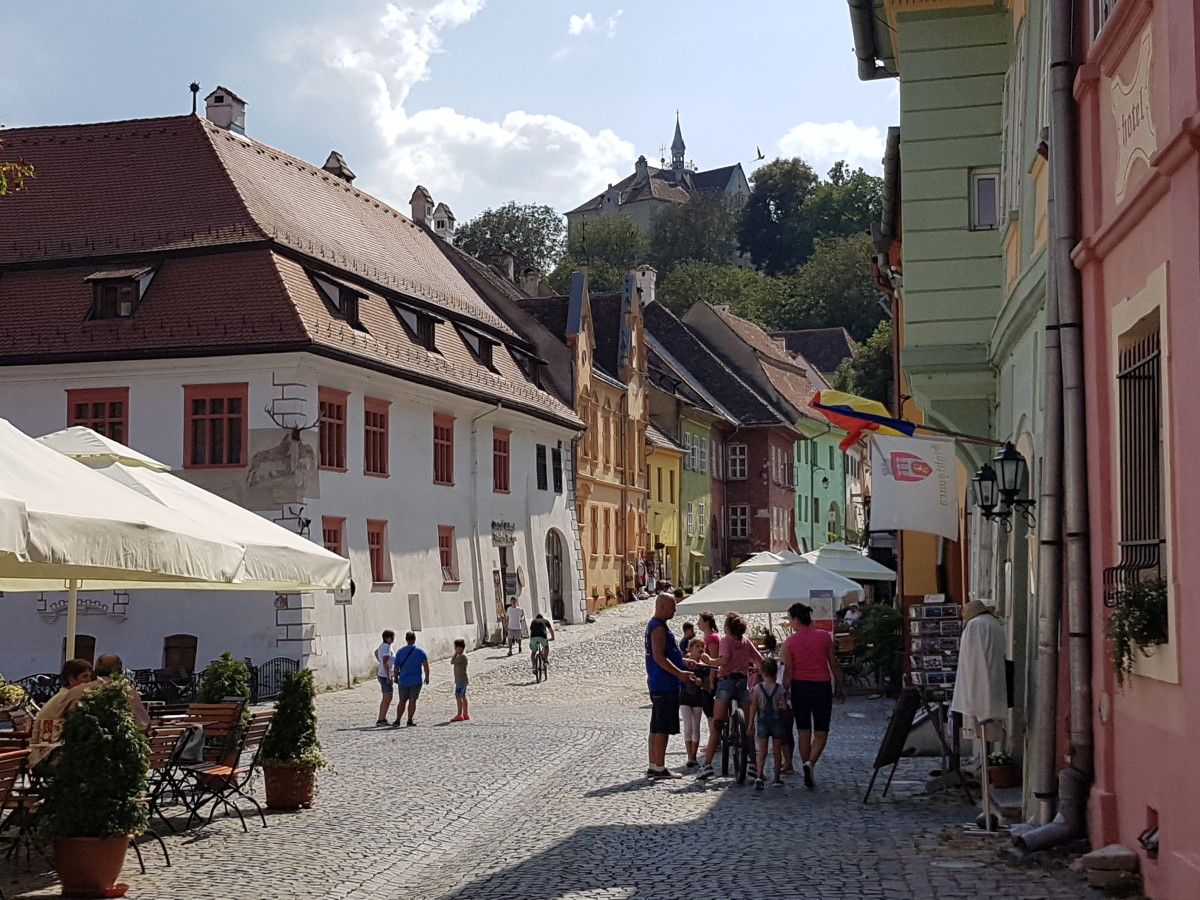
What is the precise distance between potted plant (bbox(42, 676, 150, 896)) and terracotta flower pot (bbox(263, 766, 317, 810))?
3.53 m

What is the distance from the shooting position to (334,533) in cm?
3269

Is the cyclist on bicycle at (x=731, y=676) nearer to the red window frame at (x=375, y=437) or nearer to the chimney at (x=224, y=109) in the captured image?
the red window frame at (x=375, y=437)

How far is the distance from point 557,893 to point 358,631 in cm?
2375

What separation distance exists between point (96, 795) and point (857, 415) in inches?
290

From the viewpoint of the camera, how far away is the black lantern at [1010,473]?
12547 millimetres

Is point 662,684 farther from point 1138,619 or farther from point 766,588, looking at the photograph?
point 1138,619

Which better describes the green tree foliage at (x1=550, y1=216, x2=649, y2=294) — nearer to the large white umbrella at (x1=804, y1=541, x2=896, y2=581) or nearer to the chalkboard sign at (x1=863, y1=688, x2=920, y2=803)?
the large white umbrella at (x1=804, y1=541, x2=896, y2=581)

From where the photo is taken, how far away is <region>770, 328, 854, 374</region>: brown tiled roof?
307 feet

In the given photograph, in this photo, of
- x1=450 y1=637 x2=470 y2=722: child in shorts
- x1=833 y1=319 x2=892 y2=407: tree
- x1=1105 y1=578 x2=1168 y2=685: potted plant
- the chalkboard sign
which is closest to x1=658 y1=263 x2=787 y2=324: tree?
x1=833 y1=319 x2=892 y2=407: tree

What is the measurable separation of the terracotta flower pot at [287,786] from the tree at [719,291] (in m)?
83.5

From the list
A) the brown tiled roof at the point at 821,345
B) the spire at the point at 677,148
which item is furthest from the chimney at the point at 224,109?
the spire at the point at 677,148

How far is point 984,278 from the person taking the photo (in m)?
16.4

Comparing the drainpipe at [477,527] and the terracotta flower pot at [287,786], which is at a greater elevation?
the drainpipe at [477,527]

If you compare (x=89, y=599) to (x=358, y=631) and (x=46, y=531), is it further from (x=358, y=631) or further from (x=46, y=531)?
(x=46, y=531)
